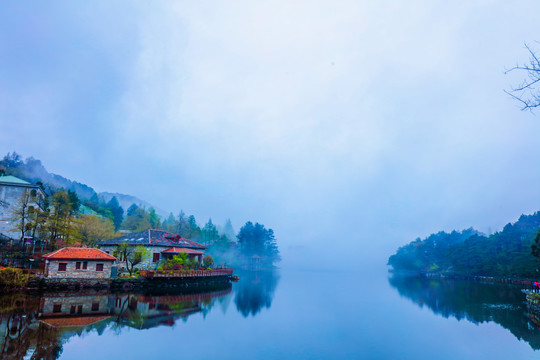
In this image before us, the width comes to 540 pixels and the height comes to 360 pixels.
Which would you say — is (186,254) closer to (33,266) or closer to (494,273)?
(33,266)

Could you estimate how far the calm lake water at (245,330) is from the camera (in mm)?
14688

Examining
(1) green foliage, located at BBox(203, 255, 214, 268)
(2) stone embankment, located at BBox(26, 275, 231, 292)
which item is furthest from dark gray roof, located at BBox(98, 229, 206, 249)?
(2) stone embankment, located at BBox(26, 275, 231, 292)

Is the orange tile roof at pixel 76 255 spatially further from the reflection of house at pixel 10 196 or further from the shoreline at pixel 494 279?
the shoreline at pixel 494 279

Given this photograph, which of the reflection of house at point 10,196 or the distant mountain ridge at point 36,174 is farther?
the distant mountain ridge at point 36,174

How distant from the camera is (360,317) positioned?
24609mm

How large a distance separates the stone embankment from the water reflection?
198 cm

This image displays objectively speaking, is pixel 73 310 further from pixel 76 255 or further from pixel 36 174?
pixel 36 174

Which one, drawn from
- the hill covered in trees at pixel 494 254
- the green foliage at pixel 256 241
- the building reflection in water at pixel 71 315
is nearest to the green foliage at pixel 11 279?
the building reflection in water at pixel 71 315

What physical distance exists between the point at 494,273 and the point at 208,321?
6762cm

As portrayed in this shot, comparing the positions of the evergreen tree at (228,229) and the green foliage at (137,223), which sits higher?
the evergreen tree at (228,229)

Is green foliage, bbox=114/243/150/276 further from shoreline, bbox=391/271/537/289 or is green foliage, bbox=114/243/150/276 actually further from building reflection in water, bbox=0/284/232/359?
shoreline, bbox=391/271/537/289

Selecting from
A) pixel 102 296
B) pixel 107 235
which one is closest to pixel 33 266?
pixel 102 296

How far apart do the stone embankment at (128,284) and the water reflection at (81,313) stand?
78.0 inches

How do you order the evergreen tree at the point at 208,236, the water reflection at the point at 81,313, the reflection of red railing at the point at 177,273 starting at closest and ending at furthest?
the water reflection at the point at 81,313, the reflection of red railing at the point at 177,273, the evergreen tree at the point at 208,236
